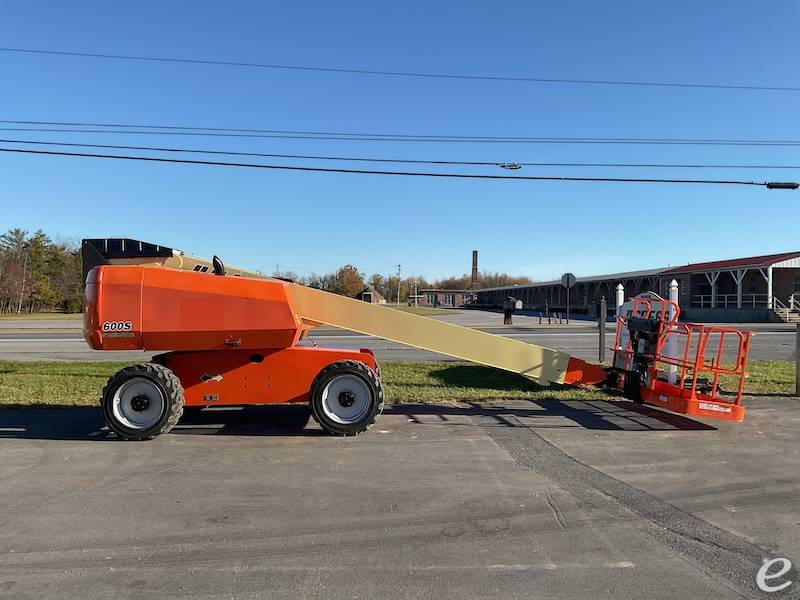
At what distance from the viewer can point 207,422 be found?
27.7 feet

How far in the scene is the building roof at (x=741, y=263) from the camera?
41344mm

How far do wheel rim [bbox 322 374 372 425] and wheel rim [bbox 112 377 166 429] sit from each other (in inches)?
84.2

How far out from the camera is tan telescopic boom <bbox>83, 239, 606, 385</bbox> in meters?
8.00

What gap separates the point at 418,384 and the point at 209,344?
509cm

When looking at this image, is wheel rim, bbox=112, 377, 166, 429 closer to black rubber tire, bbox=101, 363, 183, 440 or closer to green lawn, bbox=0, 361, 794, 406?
black rubber tire, bbox=101, 363, 183, 440

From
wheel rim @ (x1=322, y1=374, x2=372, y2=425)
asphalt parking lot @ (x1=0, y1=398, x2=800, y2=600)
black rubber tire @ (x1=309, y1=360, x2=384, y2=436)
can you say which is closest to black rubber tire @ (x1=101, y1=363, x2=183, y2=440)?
asphalt parking lot @ (x1=0, y1=398, x2=800, y2=600)

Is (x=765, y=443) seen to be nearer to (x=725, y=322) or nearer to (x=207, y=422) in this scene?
(x=207, y=422)

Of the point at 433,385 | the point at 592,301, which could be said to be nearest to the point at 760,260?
the point at 592,301

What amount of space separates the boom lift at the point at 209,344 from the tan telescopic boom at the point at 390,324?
3 centimetres

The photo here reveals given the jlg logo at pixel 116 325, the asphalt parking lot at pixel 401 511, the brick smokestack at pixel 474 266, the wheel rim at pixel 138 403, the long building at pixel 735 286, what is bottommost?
the asphalt parking lot at pixel 401 511

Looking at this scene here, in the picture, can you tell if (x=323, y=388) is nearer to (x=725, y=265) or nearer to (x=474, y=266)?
(x=725, y=265)

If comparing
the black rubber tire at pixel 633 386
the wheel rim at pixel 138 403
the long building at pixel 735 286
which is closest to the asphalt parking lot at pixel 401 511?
the wheel rim at pixel 138 403

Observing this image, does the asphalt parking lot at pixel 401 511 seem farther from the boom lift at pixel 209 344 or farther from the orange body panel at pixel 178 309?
the orange body panel at pixel 178 309

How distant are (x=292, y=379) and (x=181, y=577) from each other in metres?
4.08
